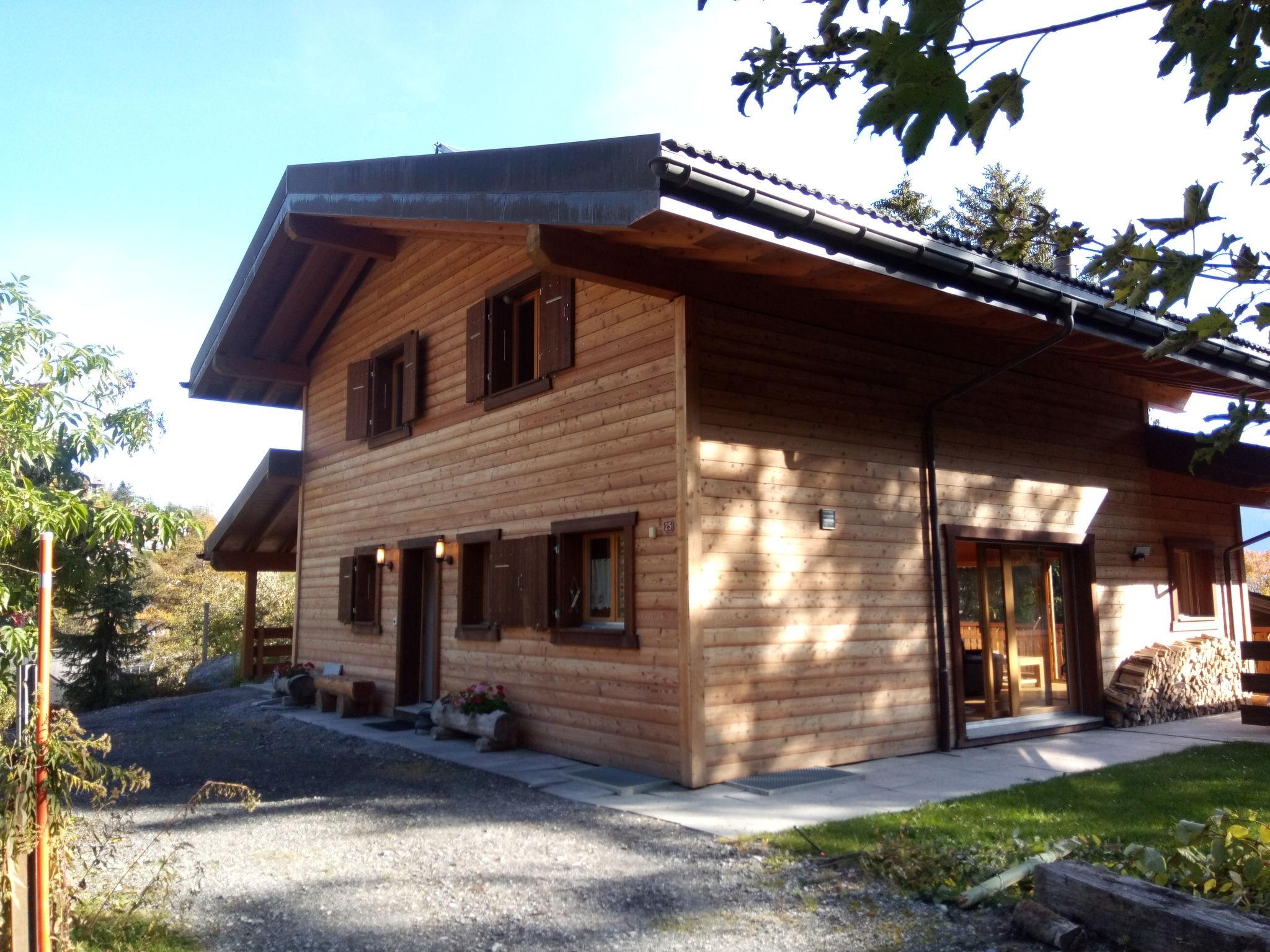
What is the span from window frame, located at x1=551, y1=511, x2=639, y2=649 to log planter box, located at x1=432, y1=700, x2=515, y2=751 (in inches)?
36.9

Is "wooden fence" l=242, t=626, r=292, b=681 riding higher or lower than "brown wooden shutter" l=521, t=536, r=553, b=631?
lower

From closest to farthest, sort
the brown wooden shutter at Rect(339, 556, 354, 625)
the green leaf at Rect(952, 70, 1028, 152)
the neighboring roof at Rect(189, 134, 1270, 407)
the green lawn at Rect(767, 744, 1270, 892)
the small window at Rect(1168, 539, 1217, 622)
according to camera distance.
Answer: the green leaf at Rect(952, 70, 1028, 152) → the green lawn at Rect(767, 744, 1270, 892) → the neighboring roof at Rect(189, 134, 1270, 407) → the small window at Rect(1168, 539, 1217, 622) → the brown wooden shutter at Rect(339, 556, 354, 625)

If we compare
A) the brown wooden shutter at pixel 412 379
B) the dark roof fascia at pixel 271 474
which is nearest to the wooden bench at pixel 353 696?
the brown wooden shutter at pixel 412 379

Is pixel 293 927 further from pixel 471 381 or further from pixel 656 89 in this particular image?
pixel 471 381

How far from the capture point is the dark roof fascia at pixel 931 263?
596 cm

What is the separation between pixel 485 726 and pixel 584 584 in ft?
5.52

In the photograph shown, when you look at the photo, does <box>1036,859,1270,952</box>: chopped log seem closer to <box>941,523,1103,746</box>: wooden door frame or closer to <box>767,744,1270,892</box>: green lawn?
<box>767,744,1270,892</box>: green lawn

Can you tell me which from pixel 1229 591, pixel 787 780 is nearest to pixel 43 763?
pixel 787 780

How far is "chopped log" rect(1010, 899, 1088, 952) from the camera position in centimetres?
383

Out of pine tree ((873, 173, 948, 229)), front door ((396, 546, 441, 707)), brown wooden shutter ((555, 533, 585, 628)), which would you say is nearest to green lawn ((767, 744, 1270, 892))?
brown wooden shutter ((555, 533, 585, 628))

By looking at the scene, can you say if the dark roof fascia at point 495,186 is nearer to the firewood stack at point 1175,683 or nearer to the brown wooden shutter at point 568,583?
the brown wooden shutter at point 568,583

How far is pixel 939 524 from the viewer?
9.22 metres

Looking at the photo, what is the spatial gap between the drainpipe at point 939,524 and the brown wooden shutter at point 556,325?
3.36 m

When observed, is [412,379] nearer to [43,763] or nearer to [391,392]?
[391,392]
